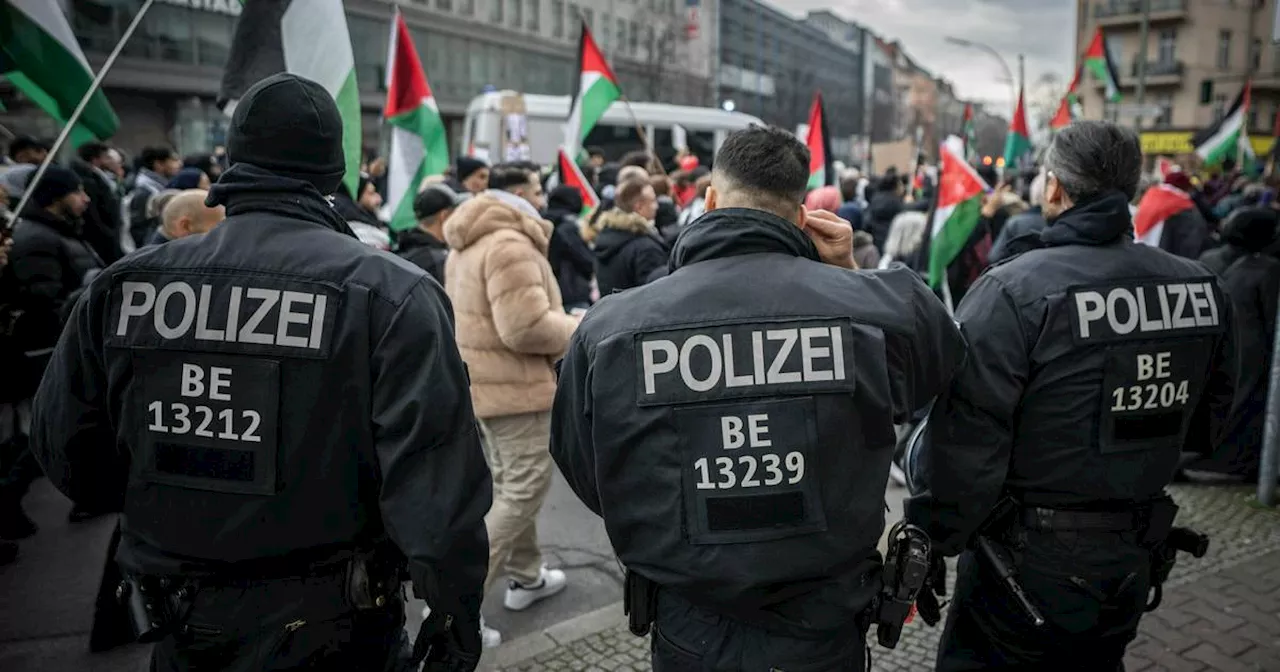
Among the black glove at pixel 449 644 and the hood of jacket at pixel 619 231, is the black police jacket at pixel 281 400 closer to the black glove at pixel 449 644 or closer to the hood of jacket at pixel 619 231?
the black glove at pixel 449 644

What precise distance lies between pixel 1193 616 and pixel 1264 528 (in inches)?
62.0

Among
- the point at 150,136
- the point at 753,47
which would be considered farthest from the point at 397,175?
the point at 753,47

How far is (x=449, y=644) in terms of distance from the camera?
2.27 metres

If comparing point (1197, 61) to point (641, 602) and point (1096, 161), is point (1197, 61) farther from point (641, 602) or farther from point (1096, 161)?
point (641, 602)

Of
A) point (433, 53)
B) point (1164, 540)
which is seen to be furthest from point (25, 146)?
point (433, 53)

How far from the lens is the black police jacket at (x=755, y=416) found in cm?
203

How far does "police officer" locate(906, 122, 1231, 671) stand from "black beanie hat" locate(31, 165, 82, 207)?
5.44 meters

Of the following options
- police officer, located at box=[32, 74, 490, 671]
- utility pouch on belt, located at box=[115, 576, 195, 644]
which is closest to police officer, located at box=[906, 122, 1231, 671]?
police officer, located at box=[32, 74, 490, 671]

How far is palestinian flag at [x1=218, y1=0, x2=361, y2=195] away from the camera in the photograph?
3.80 m

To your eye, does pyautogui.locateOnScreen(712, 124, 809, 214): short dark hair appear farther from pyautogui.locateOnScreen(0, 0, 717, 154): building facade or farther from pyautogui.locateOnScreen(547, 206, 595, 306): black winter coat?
pyautogui.locateOnScreen(0, 0, 717, 154): building facade

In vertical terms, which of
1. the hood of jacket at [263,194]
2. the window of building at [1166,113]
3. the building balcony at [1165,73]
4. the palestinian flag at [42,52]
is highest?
the building balcony at [1165,73]

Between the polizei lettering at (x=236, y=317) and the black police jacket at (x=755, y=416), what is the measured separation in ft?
2.17

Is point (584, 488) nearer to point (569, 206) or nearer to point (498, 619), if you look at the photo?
point (498, 619)

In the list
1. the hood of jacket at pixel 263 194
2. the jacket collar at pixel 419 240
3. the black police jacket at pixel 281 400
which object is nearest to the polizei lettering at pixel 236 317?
the black police jacket at pixel 281 400
